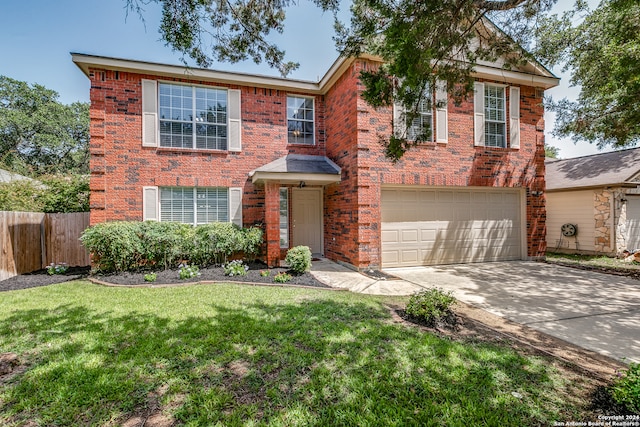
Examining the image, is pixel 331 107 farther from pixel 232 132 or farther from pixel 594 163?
pixel 594 163

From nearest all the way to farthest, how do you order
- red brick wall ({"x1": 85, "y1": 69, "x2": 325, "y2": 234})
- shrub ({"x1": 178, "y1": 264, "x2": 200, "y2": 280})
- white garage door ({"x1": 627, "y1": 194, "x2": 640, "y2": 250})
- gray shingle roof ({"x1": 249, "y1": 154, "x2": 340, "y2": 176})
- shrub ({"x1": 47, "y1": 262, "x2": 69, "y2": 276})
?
shrub ({"x1": 178, "y1": 264, "x2": 200, "y2": 280})
shrub ({"x1": 47, "y1": 262, "x2": 69, "y2": 276})
red brick wall ({"x1": 85, "y1": 69, "x2": 325, "y2": 234})
gray shingle roof ({"x1": 249, "y1": 154, "x2": 340, "y2": 176})
white garage door ({"x1": 627, "y1": 194, "x2": 640, "y2": 250})

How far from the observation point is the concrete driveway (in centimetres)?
395

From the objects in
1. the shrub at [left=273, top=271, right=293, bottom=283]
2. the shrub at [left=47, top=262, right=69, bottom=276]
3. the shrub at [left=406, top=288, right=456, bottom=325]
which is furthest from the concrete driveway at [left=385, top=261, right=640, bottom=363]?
the shrub at [left=47, top=262, right=69, bottom=276]

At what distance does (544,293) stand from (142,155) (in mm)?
10825

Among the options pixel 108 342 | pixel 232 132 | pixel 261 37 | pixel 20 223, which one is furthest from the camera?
pixel 232 132

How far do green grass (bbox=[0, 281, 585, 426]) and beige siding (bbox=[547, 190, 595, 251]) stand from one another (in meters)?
11.2

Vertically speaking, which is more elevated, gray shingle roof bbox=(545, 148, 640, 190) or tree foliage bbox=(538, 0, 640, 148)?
tree foliage bbox=(538, 0, 640, 148)

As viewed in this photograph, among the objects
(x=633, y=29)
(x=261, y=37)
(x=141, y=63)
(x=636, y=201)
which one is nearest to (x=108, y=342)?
(x=261, y=37)

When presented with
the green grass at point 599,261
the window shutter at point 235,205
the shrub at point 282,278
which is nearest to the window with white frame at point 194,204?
the window shutter at point 235,205

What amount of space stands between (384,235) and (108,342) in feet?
22.7

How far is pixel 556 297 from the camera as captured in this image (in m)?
5.68

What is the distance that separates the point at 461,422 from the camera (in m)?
2.21

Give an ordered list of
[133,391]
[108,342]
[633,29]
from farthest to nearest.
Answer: [633,29] → [108,342] → [133,391]

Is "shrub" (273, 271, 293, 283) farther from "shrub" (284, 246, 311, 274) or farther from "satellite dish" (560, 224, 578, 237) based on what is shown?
"satellite dish" (560, 224, 578, 237)
